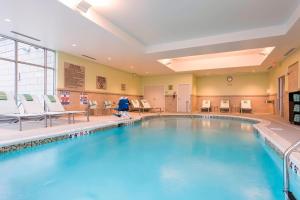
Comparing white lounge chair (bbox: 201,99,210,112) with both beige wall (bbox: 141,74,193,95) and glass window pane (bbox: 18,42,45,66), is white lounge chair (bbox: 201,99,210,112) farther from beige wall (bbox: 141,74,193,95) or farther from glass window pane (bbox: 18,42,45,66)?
glass window pane (bbox: 18,42,45,66)

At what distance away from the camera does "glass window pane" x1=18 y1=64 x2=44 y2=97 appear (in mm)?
6473

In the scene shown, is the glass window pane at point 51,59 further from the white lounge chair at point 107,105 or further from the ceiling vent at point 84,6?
the ceiling vent at point 84,6

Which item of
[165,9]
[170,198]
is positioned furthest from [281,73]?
[170,198]

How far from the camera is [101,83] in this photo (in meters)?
9.68

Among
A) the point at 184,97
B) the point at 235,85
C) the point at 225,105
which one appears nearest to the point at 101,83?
the point at 184,97

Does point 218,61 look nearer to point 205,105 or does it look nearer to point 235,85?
point 235,85

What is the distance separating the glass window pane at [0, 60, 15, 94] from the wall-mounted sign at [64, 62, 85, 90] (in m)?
1.85

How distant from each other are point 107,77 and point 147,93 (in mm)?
4191

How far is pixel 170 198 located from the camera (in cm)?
189

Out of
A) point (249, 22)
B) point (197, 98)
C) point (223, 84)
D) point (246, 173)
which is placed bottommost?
point (246, 173)

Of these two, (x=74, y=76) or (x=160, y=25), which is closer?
(x=160, y=25)

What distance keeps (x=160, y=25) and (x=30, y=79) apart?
209 inches

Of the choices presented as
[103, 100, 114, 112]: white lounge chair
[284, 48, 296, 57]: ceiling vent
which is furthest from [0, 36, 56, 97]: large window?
[284, 48, 296, 57]: ceiling vent

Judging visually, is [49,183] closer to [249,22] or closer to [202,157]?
[202,157]
